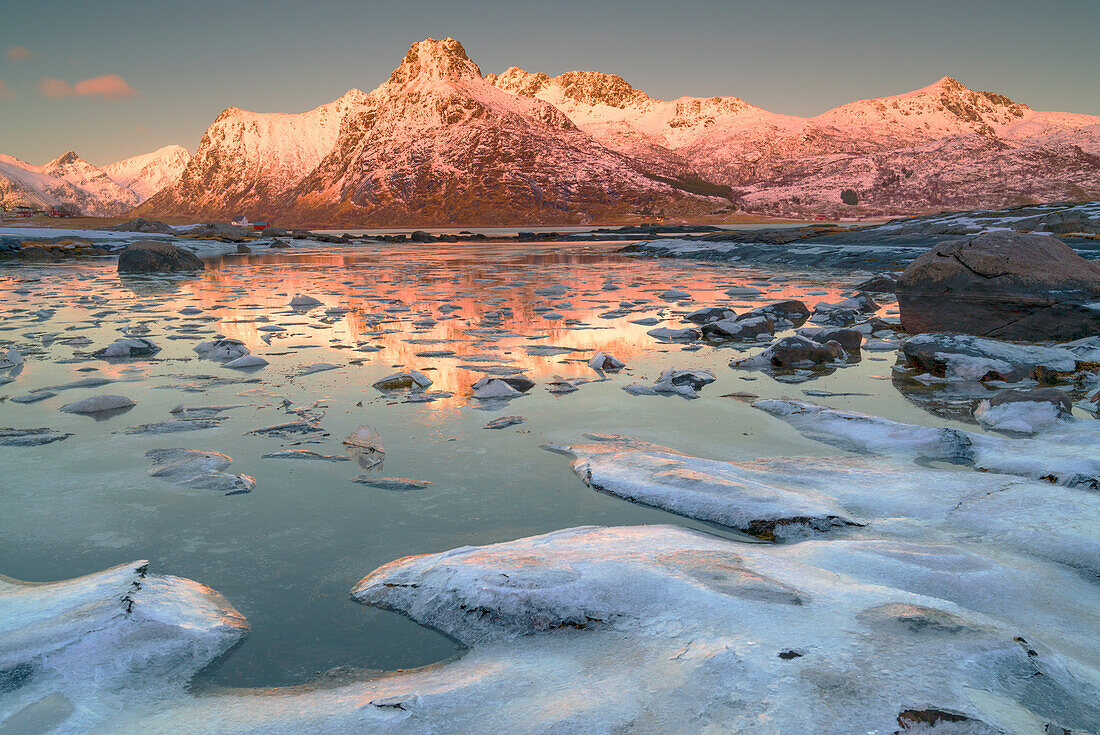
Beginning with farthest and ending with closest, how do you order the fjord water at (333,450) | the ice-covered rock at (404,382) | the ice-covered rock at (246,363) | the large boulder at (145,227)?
the large boulder at (145,227) < the ice-covered rock at (246,363) < the ice-covered rock at (404,382) < the fjord water at (333,450)

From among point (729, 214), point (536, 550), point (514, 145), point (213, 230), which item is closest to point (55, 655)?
point (536, 550)

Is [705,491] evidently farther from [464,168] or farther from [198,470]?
[464,168]

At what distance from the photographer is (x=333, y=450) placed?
13.3 feet

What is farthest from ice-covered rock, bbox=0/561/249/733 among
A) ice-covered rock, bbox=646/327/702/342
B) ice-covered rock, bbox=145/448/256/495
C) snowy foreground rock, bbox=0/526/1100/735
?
ice-covered rock, bbox=646/327/702/342

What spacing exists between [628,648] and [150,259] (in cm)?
2438

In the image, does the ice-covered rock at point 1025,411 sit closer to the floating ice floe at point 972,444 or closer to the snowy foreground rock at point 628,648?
the floating ice floe at point 972,444

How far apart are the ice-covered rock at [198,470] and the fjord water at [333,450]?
0.08 meters

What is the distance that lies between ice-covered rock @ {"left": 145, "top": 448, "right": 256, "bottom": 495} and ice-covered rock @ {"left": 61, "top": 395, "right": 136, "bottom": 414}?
1.31 m

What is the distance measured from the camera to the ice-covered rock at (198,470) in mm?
3488

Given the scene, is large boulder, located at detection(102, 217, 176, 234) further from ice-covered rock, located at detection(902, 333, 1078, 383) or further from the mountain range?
the mountain range

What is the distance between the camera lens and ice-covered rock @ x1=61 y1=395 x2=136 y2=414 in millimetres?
4902

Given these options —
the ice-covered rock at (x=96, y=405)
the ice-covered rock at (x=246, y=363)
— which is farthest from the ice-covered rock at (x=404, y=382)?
the ice-covered rock at (x=96, y=405)

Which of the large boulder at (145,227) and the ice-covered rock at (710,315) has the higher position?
the large boulder at (145,227)

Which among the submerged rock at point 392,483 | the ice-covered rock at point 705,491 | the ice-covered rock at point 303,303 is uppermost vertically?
the ice-covered rock at point 303,303
